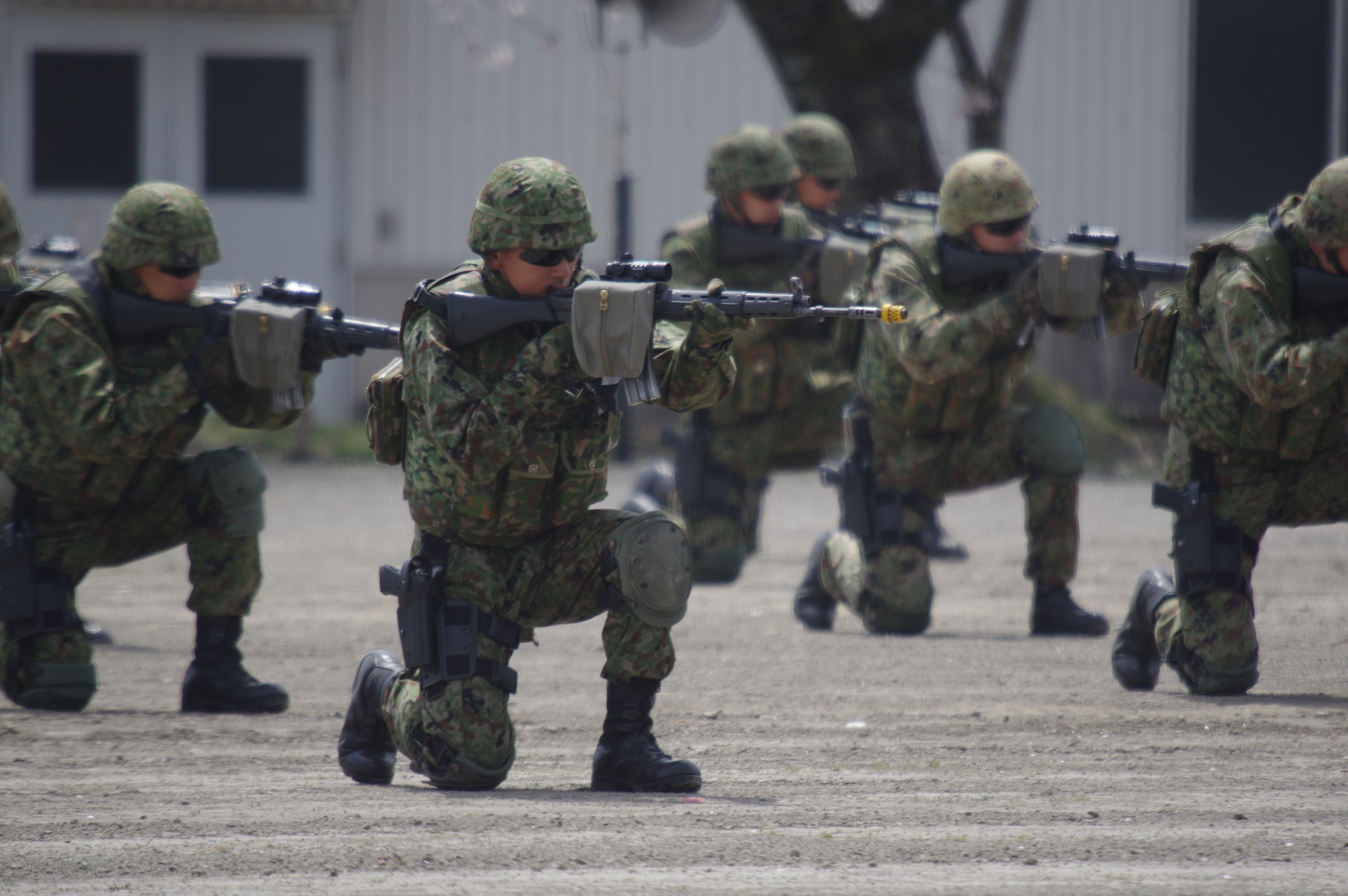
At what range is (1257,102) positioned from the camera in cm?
1473

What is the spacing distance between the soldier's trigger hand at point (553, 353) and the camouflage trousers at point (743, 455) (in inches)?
→ 149

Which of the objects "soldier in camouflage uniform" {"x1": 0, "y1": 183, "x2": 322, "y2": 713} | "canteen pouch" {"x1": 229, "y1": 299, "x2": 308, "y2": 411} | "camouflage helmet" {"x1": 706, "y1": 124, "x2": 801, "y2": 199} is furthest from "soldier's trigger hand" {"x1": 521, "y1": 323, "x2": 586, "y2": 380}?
"camouflage helmet" {"x1": 706, "y1": 124, "x2": 801, "y2": 199}

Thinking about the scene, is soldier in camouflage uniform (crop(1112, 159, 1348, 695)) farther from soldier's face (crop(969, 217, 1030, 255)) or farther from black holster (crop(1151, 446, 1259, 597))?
soldier's face (crop(969, 217, 1030, 255))

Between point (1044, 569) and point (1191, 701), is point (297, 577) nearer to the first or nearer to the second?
point (1044, 569)

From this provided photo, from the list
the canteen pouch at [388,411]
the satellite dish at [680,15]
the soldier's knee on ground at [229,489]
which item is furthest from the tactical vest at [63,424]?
the satellite dish at [680,15]

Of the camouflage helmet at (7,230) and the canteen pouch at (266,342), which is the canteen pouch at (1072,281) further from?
the camouflage helmet at (7,230)

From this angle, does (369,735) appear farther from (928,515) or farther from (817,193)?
(817,193)

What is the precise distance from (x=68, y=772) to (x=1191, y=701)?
329 cm

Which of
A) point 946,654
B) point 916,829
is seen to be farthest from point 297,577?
point 916,829

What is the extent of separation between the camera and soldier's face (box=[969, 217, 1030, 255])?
257 inches

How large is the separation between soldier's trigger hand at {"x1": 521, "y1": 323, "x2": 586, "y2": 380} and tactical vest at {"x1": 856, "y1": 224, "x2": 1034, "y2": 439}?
2462mm

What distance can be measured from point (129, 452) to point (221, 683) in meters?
0.79

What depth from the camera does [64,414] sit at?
5.27 metres

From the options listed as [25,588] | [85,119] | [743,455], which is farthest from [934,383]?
[85,119]
